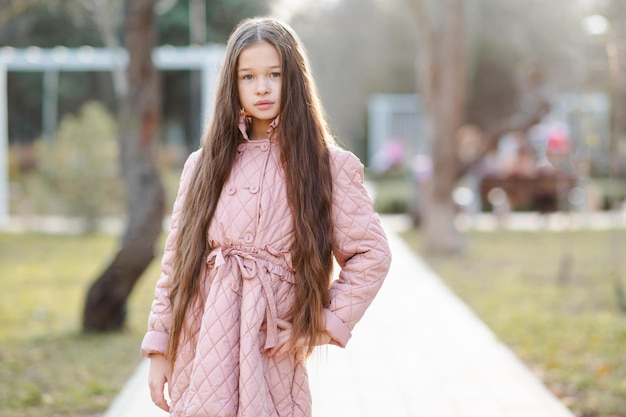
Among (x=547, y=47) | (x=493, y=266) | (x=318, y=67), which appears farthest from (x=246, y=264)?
(x=318, y=67)

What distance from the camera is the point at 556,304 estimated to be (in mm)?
9227

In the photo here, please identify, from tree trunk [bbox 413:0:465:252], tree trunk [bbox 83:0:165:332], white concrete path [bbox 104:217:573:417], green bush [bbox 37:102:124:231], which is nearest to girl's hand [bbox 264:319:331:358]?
white concrete path [bbox 104:217:573:417]

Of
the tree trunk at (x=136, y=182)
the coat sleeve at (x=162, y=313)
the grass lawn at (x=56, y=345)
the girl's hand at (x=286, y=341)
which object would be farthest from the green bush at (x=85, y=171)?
the girl's hand at (x=286, y=341)

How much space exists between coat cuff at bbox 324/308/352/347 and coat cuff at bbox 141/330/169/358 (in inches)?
19.4

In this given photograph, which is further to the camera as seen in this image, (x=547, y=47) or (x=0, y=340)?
(x=547, y=47)

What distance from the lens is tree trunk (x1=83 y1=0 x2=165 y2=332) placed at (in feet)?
23.2

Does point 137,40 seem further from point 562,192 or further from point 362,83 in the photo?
point 362,83

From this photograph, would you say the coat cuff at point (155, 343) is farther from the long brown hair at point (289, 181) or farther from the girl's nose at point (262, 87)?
the girl's nose at point (262, 87)

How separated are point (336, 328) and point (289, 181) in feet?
1.48

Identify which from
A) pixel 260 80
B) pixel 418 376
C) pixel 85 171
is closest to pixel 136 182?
pixel 418 376

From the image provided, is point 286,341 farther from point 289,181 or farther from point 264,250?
point 289,181

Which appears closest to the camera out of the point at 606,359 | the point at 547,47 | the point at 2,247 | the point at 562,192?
the point at 606,359

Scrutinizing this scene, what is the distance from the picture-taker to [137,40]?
708cm

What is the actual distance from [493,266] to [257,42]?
9.71m
